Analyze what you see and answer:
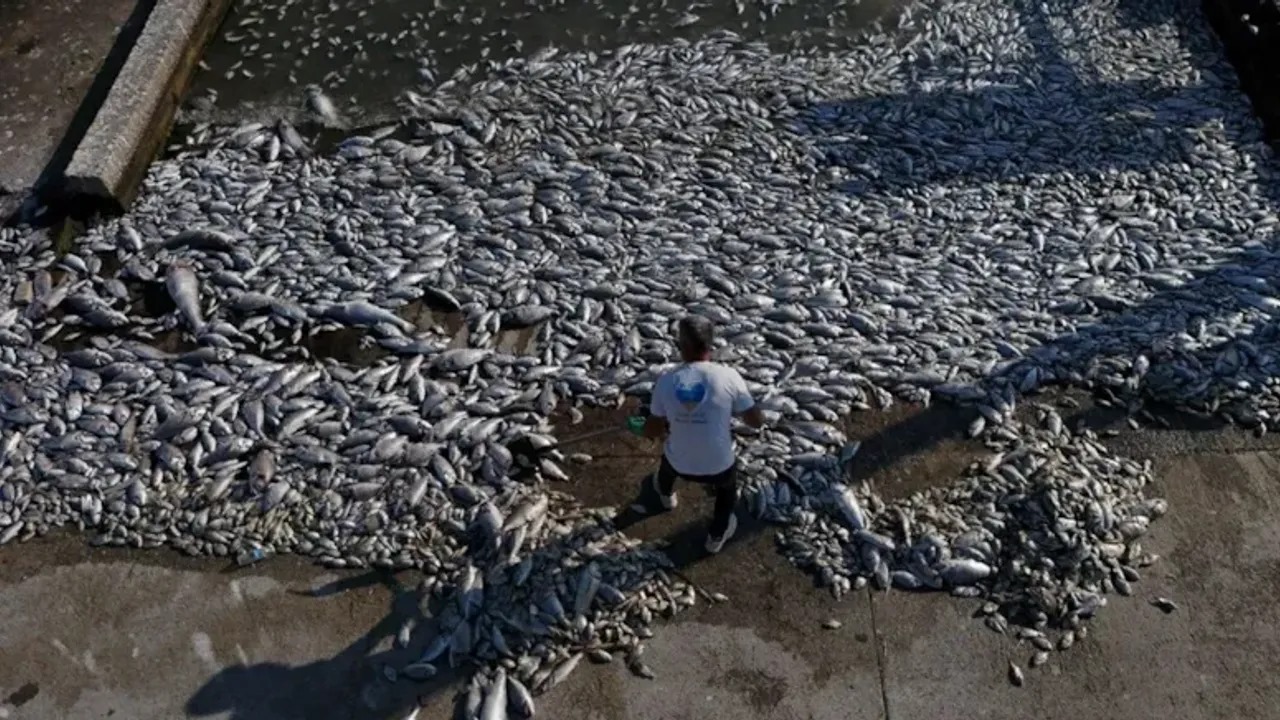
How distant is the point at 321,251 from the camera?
7375 millimetres

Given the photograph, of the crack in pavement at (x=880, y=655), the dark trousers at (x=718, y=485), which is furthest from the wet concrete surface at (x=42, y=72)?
the crack in pavement at (x=880, y=655)

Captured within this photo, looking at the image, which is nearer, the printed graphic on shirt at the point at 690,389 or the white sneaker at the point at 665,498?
the printed graphic on shirt at the point at 690,389

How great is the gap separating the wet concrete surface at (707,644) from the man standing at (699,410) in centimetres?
69

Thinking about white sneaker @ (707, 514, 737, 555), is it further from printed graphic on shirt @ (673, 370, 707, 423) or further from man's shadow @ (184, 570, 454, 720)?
man's shadow @ (184, 570, 454, 720)

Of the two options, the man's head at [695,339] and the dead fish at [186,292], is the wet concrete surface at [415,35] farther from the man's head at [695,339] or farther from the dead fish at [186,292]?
the man's head at [695,339]

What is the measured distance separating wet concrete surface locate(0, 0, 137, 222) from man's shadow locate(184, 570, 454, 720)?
4243 mm

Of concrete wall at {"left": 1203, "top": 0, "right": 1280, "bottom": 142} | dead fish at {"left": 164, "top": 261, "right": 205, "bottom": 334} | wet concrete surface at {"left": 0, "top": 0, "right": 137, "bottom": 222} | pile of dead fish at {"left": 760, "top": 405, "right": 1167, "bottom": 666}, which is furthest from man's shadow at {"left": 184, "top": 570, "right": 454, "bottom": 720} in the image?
concrete wall at {"left": 1203, "top": 0, "right": 1280, "bottom": 142}

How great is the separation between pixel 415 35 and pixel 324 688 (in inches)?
231

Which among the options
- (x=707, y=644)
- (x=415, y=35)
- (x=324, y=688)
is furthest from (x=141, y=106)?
(x=707, y=644)

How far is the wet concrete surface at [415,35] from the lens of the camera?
8.88 meters

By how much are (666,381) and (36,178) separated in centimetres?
545

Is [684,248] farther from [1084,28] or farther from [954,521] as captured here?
[1084,28]

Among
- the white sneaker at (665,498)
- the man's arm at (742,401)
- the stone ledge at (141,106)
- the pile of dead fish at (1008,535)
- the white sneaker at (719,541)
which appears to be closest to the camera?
the man's arm at (742,401)

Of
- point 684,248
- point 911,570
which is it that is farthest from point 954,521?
point 684,248
